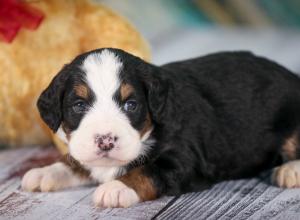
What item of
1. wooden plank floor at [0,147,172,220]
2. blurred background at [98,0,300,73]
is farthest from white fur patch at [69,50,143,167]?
blurred background at [98,0,300,73]

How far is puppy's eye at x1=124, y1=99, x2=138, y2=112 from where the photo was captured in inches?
168

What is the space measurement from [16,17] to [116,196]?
202 cm

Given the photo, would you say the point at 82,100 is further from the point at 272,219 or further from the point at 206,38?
the point at 206,38

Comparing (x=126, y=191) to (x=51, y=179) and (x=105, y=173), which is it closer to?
(x=105, y=173)

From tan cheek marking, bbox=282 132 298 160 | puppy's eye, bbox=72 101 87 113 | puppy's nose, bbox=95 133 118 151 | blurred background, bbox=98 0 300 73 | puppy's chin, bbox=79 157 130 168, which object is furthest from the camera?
blurred background, bbox=98 0 300 73

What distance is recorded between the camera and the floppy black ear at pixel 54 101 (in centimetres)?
441

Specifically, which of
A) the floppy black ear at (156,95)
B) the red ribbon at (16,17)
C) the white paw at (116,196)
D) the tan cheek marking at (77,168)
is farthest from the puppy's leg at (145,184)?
the red ribbon at (16,17)

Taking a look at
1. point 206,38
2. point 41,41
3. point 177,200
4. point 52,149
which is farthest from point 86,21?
point 206,38

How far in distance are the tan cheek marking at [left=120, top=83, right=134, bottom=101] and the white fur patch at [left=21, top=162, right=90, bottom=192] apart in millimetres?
812

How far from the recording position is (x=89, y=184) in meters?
4.86

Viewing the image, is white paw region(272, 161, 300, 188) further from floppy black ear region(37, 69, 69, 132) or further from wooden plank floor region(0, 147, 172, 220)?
floppy black ear region(37, 69, 69, 132)

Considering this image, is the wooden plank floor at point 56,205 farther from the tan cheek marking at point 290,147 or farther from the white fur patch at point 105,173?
the tan cheek marking at point 290,147

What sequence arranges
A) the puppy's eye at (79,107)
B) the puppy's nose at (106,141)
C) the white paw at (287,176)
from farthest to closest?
the white paw at (287,176) < the puppy's eye at (79,107) < the puppy's nose at (106,141)

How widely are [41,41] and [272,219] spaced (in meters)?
2.41
